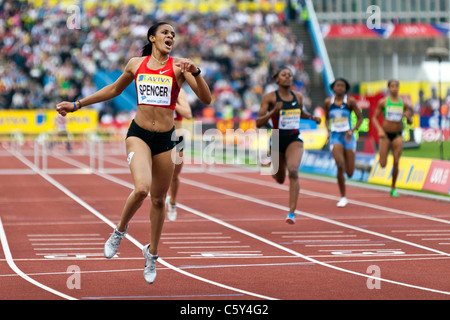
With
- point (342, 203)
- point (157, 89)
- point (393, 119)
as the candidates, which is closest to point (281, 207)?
point (342, 203)

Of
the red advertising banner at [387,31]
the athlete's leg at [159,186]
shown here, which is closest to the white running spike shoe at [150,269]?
the athlete's leg at [159,186]

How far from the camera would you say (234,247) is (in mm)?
12320

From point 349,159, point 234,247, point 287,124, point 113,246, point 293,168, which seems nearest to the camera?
point 113,246

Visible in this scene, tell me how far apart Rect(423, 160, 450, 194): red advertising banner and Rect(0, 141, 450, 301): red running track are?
61 centimetres

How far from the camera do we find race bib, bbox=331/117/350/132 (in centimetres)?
1738

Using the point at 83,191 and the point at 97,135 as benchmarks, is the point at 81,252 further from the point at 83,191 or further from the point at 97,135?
the point at 97,135

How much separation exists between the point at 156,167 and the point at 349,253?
10.9 feet

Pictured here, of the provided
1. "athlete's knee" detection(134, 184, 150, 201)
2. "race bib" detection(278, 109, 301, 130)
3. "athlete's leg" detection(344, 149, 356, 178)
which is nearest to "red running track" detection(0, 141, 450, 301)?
"athlete's leg" detection(344, 149, 356, 178)

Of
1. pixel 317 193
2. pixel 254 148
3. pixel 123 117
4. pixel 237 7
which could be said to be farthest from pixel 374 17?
pixel 317 193

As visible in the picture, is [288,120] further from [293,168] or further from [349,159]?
[349,159]

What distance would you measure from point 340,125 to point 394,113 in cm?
185

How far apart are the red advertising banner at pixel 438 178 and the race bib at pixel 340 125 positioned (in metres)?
2.79

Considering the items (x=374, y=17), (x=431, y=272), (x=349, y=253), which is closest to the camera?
(x=431, y=272)

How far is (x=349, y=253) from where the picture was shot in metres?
11.5
